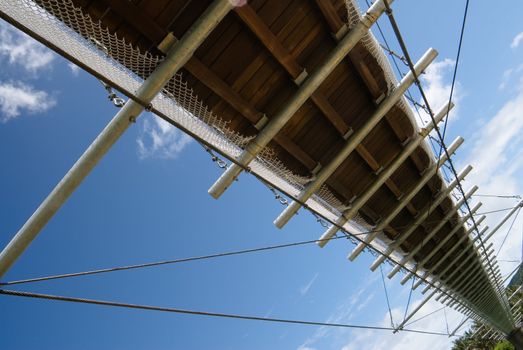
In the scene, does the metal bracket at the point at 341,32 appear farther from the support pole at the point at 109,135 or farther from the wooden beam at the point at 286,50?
the support pole at the point at 109,135

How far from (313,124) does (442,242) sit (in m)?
9.30

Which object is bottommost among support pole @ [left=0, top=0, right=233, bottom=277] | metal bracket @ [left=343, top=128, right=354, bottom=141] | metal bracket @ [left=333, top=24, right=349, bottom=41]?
support pole @ [left=0, top=0, right=233, bottom=277]

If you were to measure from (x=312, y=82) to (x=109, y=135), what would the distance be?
2.91 meters

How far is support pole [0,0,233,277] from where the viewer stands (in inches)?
140

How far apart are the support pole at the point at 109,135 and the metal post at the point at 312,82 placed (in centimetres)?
169

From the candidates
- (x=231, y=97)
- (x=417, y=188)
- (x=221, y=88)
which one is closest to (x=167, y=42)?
(x=221, y=88)

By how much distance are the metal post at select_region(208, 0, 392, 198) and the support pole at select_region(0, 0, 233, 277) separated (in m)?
1.69

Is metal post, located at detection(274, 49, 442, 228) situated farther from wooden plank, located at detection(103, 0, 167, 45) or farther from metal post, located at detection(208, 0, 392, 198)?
wooden plank, located at detection(103, 0, 167, 45)

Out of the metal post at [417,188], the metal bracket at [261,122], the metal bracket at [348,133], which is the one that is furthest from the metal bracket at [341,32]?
the metal post at [417,188]

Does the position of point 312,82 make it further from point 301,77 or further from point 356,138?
point 356,138

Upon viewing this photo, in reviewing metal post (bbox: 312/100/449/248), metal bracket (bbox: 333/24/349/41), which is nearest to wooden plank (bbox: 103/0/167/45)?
metal bracket (bbox: 333/24/349/41)

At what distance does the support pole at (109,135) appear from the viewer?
11.7ft

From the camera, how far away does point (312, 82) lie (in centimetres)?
570

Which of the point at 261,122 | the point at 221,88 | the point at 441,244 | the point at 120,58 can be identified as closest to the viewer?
the point at 120,58
